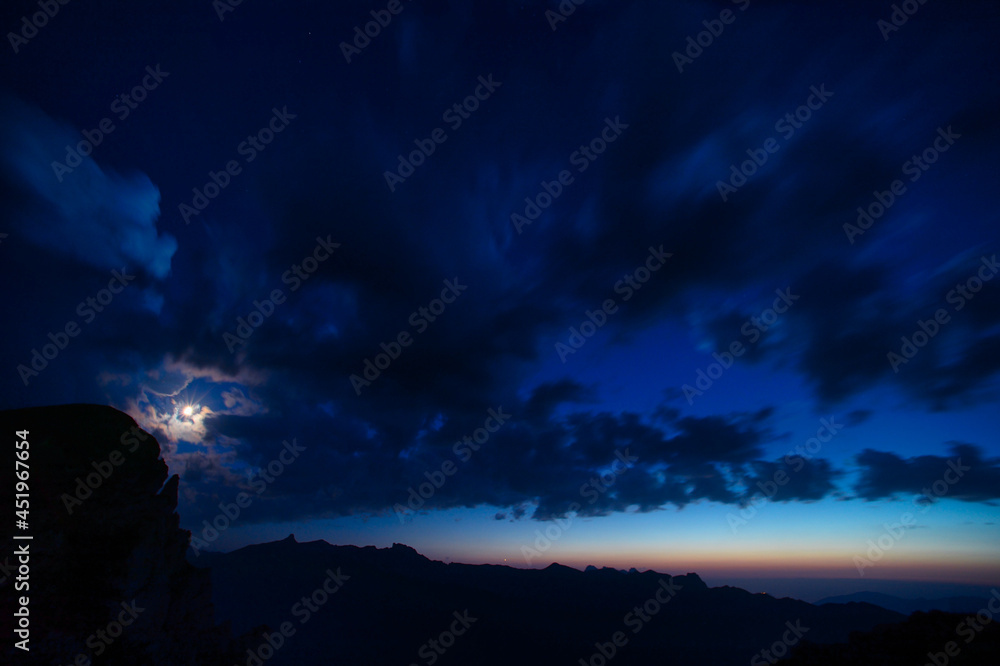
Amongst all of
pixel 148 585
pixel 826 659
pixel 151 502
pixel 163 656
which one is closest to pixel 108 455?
pixel 151 502

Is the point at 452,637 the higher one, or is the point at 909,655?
the point at 909,655

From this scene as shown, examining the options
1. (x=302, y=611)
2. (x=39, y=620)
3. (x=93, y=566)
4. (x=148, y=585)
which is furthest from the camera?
(x=302, y=611)

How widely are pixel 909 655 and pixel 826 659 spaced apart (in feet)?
13.9

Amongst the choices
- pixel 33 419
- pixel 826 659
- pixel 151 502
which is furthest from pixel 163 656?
pixel 826 659

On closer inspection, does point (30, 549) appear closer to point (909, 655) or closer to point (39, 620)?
point (39, 620)

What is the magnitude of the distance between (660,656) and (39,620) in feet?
705

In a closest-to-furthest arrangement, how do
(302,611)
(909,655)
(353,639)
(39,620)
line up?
(909,655) → (39,620) → (353,639) → (302,611)

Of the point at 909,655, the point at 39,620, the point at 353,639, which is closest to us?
the point at 909,655

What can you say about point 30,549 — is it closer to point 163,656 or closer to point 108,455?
point 108,455

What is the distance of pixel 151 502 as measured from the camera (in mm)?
33656

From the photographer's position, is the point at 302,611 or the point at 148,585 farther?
the point at 302,611

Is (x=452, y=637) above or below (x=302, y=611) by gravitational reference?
below

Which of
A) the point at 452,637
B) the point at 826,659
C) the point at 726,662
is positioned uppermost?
the point at 826,659

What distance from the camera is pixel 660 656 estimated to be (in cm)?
16838
